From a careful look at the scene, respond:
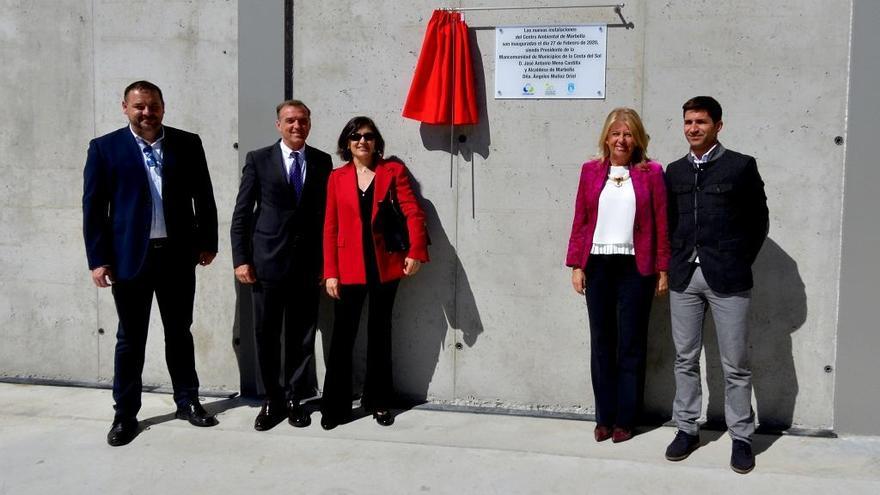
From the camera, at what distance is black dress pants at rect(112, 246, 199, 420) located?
4273 millimetres

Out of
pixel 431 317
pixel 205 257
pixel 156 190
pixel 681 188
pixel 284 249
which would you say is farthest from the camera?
pixel 431 317

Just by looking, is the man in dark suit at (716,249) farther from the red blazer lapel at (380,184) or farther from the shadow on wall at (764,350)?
the red blazer lapel at (380,184)

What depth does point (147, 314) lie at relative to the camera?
173 inches

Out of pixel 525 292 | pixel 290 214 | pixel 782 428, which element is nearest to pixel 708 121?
pixel 525 292

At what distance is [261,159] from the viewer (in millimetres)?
4418

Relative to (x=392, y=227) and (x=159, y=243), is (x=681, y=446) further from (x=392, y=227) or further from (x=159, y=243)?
(x=159, y=243)

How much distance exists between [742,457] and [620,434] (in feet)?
2.11

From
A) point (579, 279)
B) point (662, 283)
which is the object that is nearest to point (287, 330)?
point (579, 279)

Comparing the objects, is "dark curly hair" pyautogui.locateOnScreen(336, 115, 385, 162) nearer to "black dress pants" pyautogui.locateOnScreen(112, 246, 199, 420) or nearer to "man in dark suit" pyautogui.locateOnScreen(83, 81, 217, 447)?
"man in dark suit" pyautogui.locateOnScreen(83, 81, 217, 447)

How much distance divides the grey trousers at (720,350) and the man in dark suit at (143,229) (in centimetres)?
265

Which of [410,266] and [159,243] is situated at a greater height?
[159,243]

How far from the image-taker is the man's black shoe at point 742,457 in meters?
3.85

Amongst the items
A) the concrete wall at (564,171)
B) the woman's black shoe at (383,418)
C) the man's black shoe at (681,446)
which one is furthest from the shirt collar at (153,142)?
the man's black shoe at (681,446)

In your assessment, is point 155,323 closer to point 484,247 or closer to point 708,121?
point 484,247
